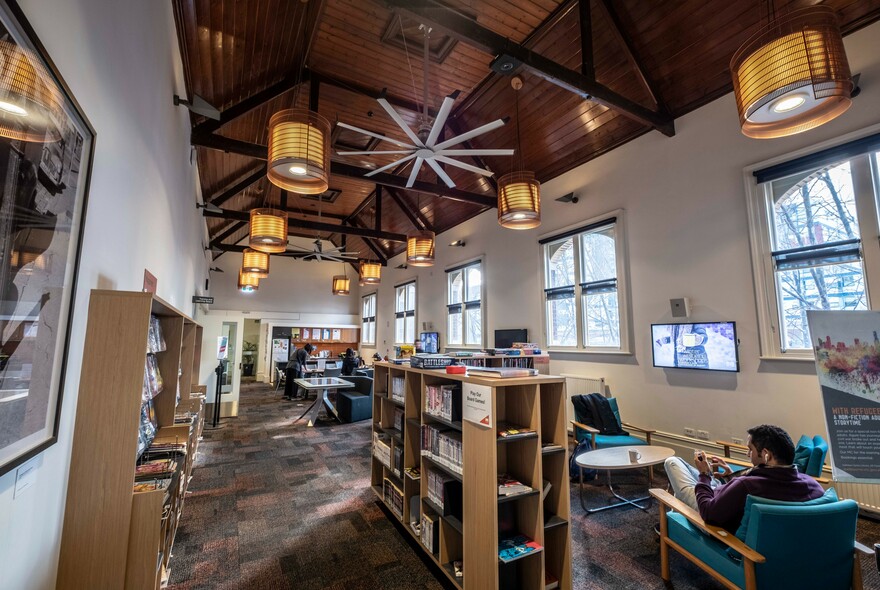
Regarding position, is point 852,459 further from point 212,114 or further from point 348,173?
point 348,173

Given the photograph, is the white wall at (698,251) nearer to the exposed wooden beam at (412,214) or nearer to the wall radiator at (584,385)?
the wall radiator at (584,385)

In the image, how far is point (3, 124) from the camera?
91cm

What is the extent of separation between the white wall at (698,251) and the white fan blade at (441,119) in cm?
325

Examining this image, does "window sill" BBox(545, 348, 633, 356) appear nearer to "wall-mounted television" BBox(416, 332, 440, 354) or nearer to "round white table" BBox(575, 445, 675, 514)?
"round white table" BBox(575, 445, 675, 514)

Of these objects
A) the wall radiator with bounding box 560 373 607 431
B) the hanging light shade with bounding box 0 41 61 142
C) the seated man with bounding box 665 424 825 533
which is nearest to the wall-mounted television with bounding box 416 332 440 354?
the wall radiator with bounding box 560 373 607 431

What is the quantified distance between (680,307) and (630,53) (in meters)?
3.12

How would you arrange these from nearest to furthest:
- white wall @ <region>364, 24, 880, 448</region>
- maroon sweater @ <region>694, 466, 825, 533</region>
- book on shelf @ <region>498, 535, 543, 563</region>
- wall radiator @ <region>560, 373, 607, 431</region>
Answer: maroon sweater @ <region>694, 466, 825, 533</region> < book on shelf @ <region>498, 535, 543, 563</region> < white wall @ <region>364, 24, 880, 448</region> < wall radiator @ <region>560, 373, 607, 431</region>

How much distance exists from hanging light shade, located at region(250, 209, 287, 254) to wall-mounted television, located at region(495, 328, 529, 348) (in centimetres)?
436

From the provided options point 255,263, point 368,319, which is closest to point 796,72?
point 255,263

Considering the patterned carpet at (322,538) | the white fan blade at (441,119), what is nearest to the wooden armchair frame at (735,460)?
the patterned carpet at (322,538)

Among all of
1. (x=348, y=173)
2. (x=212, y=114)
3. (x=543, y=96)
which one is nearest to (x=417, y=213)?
(x=348, y=173)

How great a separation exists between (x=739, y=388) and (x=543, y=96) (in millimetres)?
4530

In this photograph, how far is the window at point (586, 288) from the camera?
5.44m

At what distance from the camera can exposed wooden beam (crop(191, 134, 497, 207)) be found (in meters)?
4.80
